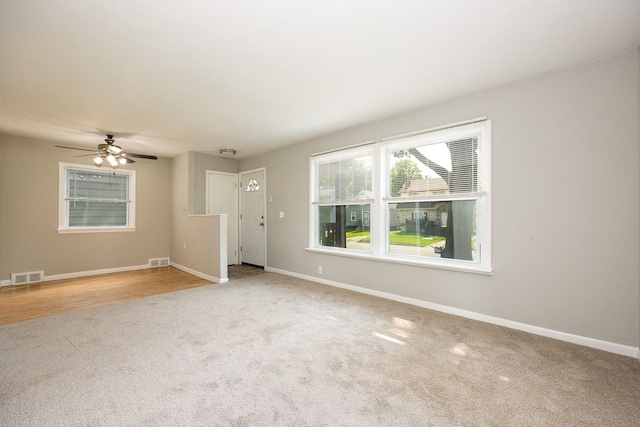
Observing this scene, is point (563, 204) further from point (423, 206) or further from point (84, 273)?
point (84, 273)

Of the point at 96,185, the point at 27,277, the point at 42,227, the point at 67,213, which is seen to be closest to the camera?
the point at 27,277

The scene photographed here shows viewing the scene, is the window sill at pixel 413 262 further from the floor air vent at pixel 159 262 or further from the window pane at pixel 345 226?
the floor air vent at pixel 159 262

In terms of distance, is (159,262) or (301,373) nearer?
(301,373)

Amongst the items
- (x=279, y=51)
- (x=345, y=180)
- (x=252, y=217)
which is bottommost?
(x=252, y=217)

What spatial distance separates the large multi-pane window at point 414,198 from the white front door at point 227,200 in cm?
263

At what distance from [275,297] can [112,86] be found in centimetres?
316

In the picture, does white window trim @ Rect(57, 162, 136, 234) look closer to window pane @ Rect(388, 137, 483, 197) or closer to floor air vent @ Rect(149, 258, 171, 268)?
floor air vent @ Rect(149, 258, 171, 268)

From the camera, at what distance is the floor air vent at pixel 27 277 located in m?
4.88

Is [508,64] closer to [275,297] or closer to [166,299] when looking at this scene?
[275,297]

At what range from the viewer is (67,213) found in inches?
215

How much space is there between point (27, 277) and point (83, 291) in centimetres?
148

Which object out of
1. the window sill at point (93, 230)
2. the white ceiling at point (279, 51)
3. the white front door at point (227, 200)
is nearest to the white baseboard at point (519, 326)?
the white ceiling at point (279, 51)

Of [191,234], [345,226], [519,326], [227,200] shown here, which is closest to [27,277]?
[191,234]

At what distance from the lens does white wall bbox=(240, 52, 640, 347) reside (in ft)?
7.97
